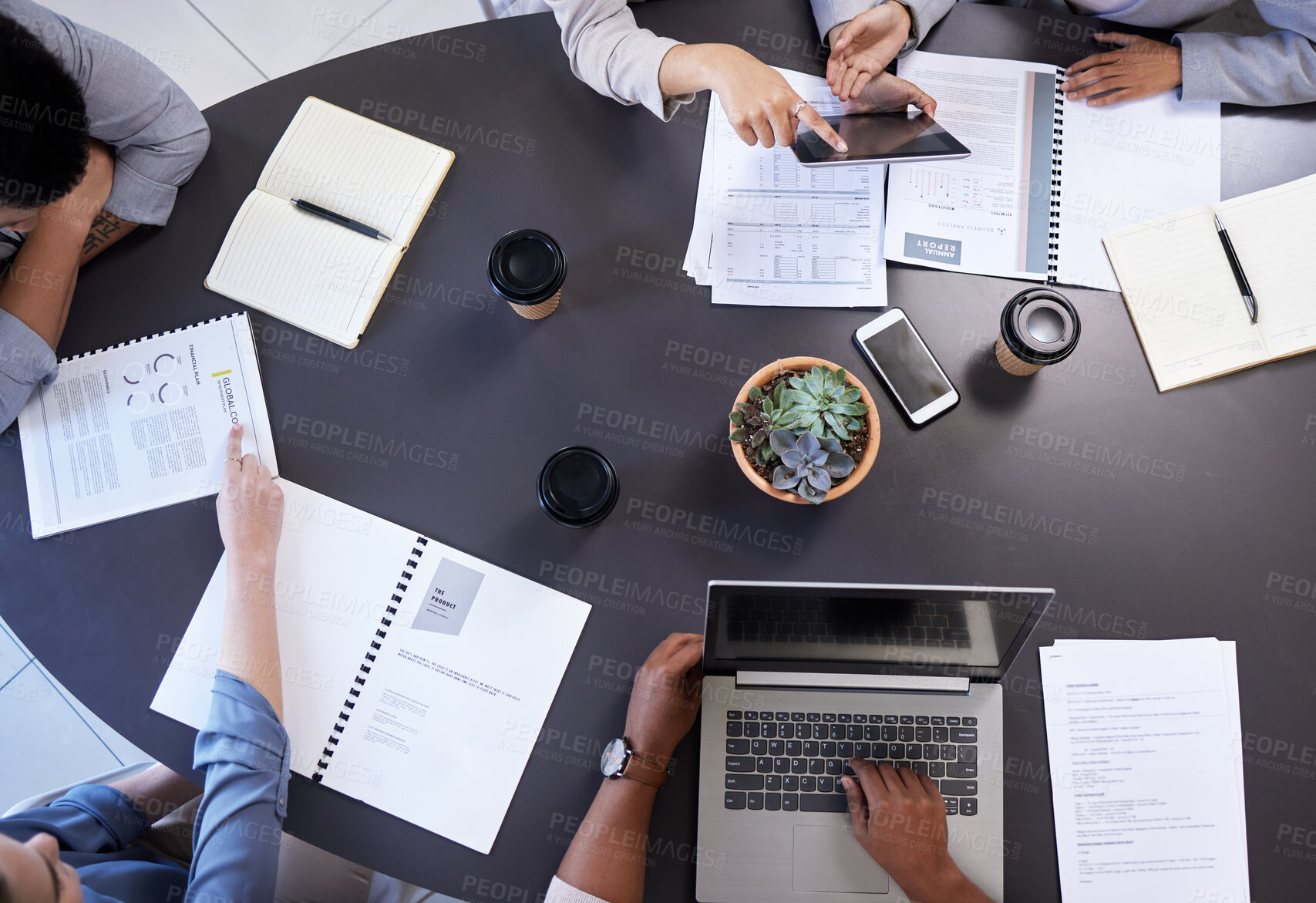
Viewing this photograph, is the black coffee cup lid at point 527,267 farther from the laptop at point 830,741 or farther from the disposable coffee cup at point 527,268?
the laptop at point 830,741

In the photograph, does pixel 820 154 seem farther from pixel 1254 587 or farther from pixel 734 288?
pixel 1254 587

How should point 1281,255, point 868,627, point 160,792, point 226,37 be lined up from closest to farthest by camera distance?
point 868,627
point 1281,255
point 160,792
point 226,37

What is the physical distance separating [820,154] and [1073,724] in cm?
86

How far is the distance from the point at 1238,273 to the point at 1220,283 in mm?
28

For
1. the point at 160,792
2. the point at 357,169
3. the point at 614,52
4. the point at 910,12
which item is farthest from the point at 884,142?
the point at 160,792

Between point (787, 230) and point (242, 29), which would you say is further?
point (242, 29)

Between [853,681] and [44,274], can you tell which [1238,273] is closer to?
[853,681]

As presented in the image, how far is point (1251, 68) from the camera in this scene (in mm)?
1160

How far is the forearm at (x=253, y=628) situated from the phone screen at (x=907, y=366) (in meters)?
0.92

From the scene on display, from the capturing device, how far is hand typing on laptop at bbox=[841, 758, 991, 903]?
941 mm

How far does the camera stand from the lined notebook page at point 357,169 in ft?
3.89

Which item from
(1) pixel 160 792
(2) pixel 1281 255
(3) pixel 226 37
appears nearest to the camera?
(2) pixel 1281 255

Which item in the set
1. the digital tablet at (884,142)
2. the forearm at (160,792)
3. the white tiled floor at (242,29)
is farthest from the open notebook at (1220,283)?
the white tiled floor at (242,29)

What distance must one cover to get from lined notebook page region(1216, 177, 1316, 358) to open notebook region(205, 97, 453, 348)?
1213mm
